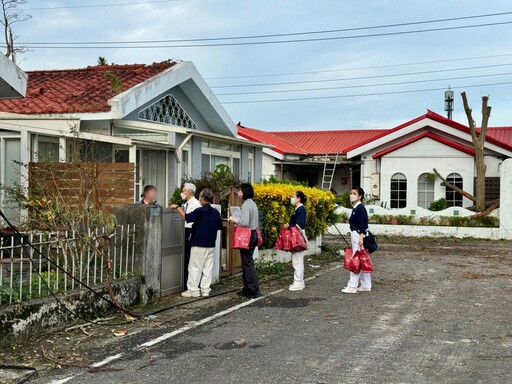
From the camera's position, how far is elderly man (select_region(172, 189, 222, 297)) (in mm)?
10430

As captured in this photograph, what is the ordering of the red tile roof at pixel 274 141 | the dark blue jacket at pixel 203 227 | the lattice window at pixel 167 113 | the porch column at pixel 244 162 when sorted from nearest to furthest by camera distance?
the dark blue jacket at pixel 203 227 < the lattice window at pixel 167 113 < the porch column at pixel 244 162 < the red tile roof at pixel 274 141

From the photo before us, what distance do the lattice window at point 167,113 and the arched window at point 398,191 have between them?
1214 cm

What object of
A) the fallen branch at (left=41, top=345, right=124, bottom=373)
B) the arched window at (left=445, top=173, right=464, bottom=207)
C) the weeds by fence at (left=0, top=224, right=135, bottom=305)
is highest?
the arched window at (left=445, top=173, right=464, bottom=207)

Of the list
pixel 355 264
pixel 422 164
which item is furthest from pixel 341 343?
pixel 422 164

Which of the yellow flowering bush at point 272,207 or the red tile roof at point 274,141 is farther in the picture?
the red tile roof at point 274,141

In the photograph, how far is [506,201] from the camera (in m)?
23.1

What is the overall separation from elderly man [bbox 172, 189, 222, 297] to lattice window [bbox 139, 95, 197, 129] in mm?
6791

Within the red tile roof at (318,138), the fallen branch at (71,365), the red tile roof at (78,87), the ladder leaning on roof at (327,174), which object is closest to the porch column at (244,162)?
the red tile roof at (78,87)

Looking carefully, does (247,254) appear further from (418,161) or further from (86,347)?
(418,161)

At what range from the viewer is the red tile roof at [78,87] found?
1514cm

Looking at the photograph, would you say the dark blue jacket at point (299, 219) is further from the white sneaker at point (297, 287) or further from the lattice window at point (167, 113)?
the lattice window at point (167, 113)

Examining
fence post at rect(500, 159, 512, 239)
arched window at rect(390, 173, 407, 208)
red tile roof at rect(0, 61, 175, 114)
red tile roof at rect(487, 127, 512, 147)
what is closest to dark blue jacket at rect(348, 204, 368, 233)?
red tile roof at rect(0, 61, 175, 114)

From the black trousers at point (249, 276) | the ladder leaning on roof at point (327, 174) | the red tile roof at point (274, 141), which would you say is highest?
the red tile roof at point (274, 141)

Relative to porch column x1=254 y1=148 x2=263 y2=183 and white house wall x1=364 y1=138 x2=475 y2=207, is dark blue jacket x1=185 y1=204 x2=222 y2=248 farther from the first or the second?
white house wall x1=364 y1=138 x2=475 y2=207
